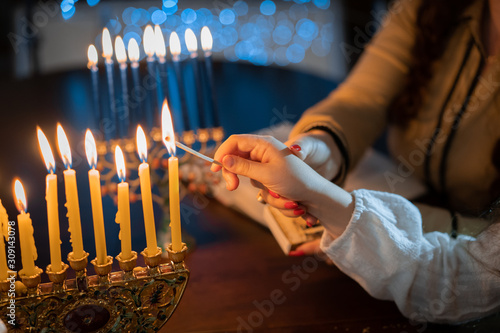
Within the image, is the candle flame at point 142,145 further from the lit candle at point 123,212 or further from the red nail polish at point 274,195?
the red nail polish at point 274,195

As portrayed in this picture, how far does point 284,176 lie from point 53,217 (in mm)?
340

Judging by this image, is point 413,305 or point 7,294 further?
point 413,305

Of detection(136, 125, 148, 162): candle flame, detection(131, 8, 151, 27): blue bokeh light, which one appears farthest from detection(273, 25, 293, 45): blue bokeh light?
detection(136, 125, 148, 162): candle flame

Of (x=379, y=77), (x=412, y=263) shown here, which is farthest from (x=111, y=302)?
(x=379, y=77)

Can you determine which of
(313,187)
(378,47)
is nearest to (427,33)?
(378,47)

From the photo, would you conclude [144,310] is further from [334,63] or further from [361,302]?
[334,63]

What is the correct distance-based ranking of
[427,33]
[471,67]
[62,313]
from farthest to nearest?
[427,33] → [471,67] → [62,313]

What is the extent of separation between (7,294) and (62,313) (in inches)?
3.3

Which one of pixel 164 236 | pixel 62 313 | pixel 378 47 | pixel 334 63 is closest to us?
pixel 62 313

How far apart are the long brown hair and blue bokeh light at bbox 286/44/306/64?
298 centimetres

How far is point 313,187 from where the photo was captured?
740 millimetres

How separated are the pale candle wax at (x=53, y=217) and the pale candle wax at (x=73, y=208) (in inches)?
0.6

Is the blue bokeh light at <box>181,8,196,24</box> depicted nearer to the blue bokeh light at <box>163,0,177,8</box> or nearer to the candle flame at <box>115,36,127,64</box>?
the blue bokeh light at <box>163,0,177,8</box>

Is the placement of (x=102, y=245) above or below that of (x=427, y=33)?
below
